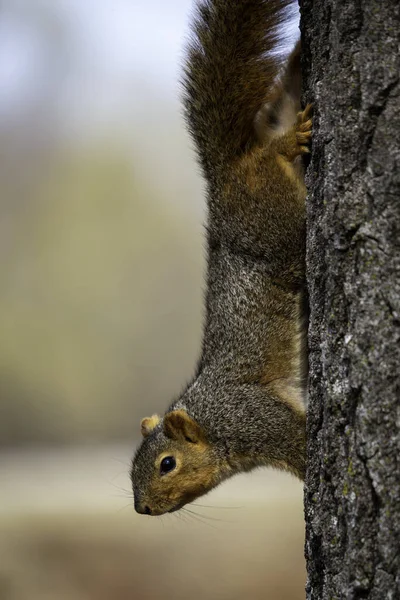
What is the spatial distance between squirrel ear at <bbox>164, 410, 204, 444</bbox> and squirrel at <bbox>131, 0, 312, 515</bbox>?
0.03 meters

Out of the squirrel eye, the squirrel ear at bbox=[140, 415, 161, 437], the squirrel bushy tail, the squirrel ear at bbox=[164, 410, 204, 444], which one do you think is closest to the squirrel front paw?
the squirrel bushy tail

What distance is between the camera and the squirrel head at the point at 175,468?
2.83 metres

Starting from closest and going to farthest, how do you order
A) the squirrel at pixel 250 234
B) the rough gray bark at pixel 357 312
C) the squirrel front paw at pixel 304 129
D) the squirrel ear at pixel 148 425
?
1. the rough gray bark at pixel 357 312
2. the squirrel front paw at pixel 304 129
3. the squirrel at pixel 250 234
4. the squirrel ear at pixel 148 425

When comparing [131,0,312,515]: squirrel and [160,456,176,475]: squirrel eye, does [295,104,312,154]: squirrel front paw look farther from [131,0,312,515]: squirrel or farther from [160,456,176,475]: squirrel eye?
[160,456,176,475]: squirrel eye

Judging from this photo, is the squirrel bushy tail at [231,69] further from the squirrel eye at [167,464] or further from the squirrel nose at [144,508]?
the squirrel nose at [144,508]

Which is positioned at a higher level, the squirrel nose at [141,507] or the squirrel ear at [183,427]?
the squirrel ear at [183,427]

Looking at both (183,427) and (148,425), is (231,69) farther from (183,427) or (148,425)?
(148,425)

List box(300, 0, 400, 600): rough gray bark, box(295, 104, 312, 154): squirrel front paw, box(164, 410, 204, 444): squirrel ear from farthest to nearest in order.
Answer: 1. box(164, 410, 204, 444): squirrel ear
2. box(295, 104, 312, 154): squirrel front paw
3. box(300, 0, 400, 600): rough gray bark

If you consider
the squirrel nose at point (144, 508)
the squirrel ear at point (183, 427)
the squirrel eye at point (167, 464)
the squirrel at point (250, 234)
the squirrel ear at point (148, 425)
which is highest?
the squirrel at point (250, 234)

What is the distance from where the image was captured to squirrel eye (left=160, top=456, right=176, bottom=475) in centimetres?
290

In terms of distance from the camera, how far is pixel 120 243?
756 cm

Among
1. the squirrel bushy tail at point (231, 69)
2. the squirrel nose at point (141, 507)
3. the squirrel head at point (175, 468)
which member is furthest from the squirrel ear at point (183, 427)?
the squirrel bushy tail at point (231, 69)

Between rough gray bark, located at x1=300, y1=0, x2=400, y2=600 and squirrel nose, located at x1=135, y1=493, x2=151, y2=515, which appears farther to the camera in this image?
squirrel nose, located at x1=135, y1=493, x2=151, y2=515

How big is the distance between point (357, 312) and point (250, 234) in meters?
0.95
